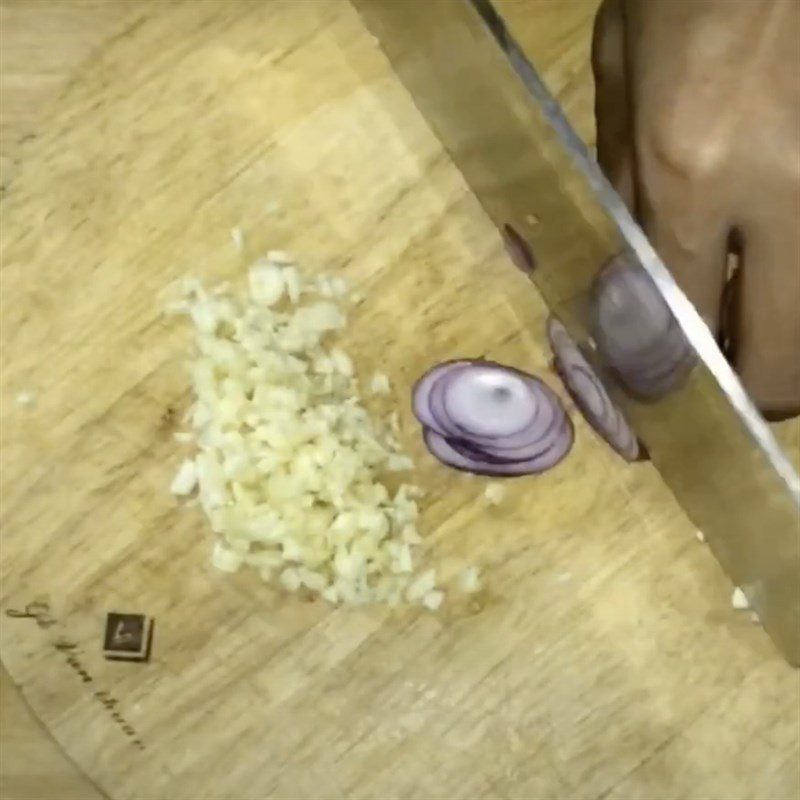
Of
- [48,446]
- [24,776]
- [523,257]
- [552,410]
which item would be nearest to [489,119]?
[523,257]

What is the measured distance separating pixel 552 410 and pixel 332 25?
0.41 meters

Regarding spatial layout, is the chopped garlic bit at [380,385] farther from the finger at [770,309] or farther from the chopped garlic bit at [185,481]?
the finger at [770,309]

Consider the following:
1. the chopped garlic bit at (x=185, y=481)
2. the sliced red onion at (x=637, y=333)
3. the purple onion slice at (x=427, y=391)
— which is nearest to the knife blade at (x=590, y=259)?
the sliced red onion at (x=637, y=333)

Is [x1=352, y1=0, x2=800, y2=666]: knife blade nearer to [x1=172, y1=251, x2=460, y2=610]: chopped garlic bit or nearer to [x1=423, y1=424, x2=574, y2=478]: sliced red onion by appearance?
[x1=423, y1=424, x2=574, y2=478]: sliced red onion

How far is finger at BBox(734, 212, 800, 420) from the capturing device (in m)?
0.99

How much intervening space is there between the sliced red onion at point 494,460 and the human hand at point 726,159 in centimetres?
18

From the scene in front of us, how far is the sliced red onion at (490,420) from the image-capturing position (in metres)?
1.14

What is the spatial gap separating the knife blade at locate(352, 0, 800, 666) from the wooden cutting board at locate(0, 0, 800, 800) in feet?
0.10

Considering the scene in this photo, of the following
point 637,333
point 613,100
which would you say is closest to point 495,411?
point 637,333

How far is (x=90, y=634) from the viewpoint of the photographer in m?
1.08

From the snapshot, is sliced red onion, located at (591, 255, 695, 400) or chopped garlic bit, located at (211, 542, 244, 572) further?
chopped garlic bit, located at (211, 542, 244, 572)

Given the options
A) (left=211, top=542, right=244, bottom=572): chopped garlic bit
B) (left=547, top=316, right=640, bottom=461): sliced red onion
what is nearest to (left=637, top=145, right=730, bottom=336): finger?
(left=547, top=316, right=640, bottom=461): sliced red onion

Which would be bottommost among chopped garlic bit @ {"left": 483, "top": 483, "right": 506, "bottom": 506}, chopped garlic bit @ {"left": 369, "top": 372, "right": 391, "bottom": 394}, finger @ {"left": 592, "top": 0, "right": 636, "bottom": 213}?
chopped garlic bit @ {"left": 483, "top": 483, "right": 506, "bottom": 506}

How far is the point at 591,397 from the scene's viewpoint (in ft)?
3.80
